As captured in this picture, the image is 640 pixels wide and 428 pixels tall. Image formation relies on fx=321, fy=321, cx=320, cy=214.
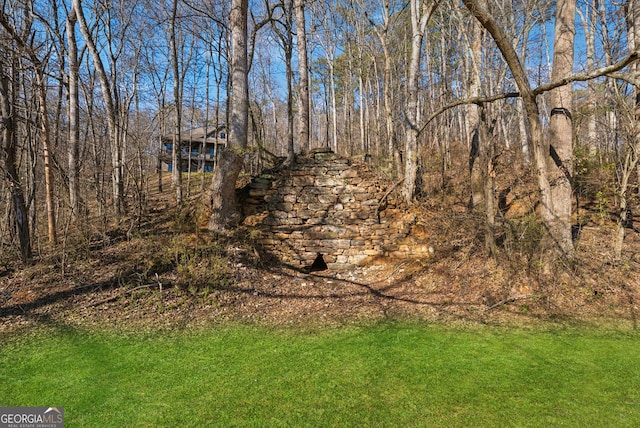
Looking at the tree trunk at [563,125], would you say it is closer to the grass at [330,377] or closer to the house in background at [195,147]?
the grass at [330,377]

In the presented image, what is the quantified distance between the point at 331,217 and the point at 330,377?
4.80 m

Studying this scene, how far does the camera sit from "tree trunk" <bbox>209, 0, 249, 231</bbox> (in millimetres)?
7066

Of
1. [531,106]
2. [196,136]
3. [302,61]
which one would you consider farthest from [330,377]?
[196,136]

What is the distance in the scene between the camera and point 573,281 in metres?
5.31

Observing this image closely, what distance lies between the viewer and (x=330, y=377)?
10.9ft

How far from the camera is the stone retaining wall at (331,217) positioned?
24.4ft

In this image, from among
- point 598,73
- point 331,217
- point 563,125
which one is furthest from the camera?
point 331,217

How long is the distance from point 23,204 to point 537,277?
9613 mm

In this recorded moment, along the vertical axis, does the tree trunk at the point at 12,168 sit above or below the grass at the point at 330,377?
above

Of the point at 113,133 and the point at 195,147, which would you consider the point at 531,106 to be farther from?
the point at 195,147

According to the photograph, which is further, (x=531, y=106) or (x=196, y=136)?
(x=196, y=136)

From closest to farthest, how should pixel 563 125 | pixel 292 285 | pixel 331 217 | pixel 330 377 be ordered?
pixel 330 377 < pixel 563 125 < pixel 292 285 < pixel 331 217
